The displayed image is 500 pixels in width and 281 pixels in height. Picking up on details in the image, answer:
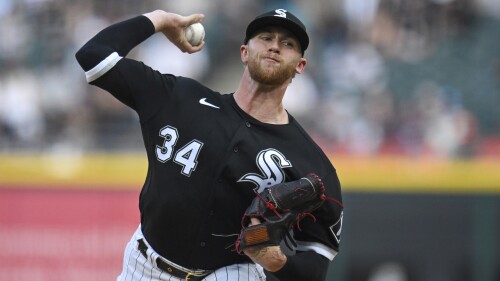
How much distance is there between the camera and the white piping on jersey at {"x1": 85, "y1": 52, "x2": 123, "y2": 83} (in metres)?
3.87

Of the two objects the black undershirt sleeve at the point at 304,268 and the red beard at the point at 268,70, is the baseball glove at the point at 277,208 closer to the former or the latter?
the black undershirt sleeve at the point at 304,268

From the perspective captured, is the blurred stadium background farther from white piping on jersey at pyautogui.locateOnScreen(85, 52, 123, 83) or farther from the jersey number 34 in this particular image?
white piping on jersey at pyautogui.locateOnScreen(85, 52, 123, 83)

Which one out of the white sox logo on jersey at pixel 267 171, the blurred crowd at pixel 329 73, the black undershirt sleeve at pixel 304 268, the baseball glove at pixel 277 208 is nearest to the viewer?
the baseball glove at pixel 277 208

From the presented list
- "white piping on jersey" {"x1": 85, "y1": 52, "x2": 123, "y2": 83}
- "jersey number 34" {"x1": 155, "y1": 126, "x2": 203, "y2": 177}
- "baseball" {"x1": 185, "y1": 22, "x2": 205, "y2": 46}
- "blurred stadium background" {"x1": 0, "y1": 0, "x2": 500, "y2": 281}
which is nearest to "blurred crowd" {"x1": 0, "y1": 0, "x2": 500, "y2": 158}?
"blurred stadium background" {"x1": 0, "y1": 0, "x2": 500, "y2": 281}

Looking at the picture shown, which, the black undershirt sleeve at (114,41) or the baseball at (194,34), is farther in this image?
the baseball at (194,34)

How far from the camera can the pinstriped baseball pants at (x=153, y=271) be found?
4035 mm

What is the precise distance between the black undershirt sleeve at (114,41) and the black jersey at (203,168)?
0.02m

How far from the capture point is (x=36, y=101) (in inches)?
369

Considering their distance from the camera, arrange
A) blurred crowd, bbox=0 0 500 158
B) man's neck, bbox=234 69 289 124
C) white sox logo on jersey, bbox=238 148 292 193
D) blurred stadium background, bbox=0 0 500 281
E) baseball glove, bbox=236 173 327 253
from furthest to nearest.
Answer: blurred crowd, bbox=0 0 500 158
blurred stadium background, bbox=0 0 500 281
man's neck, bbox=234 69 289 124
white sox logo on jersey, bbox=238 148 292 193
baseball glove, bbox=236 173 327 253

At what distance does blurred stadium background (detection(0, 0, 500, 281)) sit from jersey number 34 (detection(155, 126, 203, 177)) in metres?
4.39

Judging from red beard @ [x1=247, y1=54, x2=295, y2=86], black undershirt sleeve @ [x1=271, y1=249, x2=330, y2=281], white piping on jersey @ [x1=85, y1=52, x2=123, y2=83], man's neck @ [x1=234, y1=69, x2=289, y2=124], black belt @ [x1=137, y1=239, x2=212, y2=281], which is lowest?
black belt @ [x1=137, y1=239, x2=212, y2=281]

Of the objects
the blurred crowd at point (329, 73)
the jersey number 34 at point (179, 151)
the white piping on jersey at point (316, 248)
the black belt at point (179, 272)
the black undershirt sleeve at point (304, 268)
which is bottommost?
the black belt at point (179, 272)

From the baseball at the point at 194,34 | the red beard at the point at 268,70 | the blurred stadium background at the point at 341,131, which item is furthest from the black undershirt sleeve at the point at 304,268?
the blurred stadium background at the point at 341,131

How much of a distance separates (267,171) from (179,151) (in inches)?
15.0
